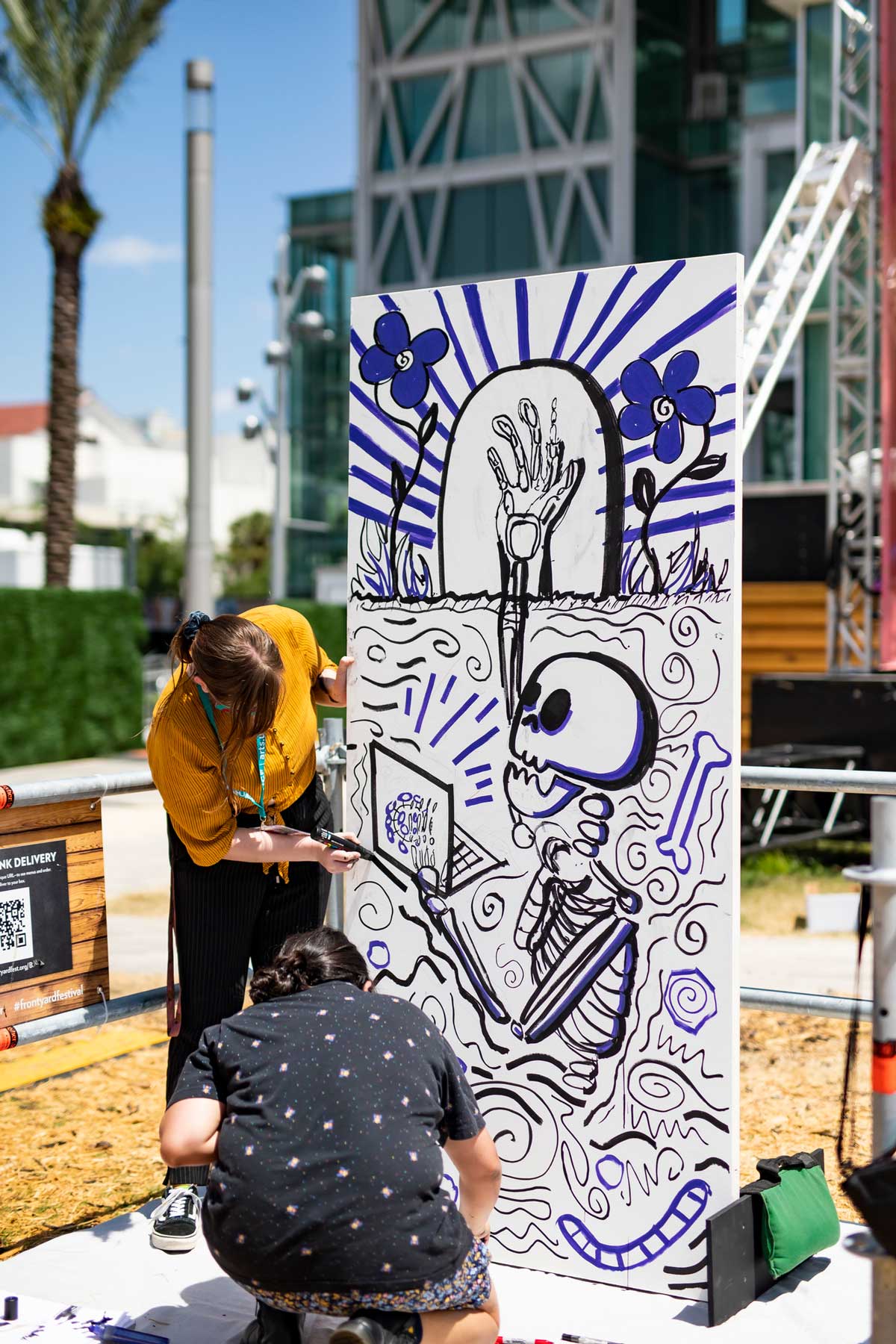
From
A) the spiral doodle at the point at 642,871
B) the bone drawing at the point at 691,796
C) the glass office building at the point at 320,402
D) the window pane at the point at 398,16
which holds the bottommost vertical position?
the spiral doodle at the point at 642,871

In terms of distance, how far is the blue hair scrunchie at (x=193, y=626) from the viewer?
3.52m

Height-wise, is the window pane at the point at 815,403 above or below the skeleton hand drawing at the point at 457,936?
above

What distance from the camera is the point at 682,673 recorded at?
343cm

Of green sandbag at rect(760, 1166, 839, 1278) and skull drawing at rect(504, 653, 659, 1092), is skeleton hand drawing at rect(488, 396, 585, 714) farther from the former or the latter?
green sandbag at rect(760, 1166, 839, 1278)

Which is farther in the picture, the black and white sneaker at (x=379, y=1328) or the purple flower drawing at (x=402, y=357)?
the purple flower drawing at (x=402, y=357)

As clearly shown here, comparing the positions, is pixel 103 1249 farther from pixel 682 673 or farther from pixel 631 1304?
pixel 682 673

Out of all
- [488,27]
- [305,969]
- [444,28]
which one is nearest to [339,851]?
[305,969]

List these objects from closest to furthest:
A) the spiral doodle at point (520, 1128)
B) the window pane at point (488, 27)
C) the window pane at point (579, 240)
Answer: the spiral doodle at point (520, 1128)
the window pane at point (579, 240)
the window pane at point (488, 27)

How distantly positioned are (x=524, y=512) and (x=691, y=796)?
0.82 metres

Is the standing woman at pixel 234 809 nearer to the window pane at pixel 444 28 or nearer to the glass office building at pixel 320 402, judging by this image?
the window pane at pixel 444 28

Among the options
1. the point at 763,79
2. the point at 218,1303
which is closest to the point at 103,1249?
the point at 218,1303

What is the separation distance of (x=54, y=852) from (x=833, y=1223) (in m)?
2.20

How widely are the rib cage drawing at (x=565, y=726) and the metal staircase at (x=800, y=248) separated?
971 centimetres

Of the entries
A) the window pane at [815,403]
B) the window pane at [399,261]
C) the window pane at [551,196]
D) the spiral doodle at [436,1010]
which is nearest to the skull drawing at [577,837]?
the spiral doodle at [436,1010]
